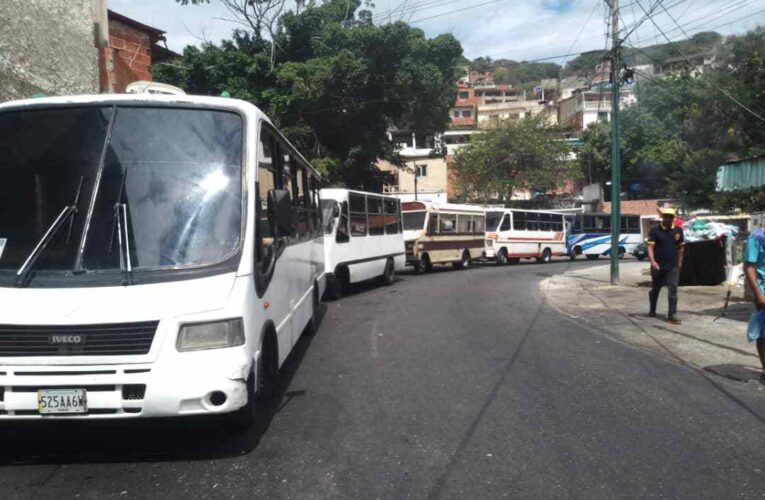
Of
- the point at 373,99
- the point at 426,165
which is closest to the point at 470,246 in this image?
the point at 373,99

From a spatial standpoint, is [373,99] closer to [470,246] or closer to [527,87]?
[470,246]

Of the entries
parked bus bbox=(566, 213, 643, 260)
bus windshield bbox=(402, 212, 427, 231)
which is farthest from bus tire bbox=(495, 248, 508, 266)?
bus windshield bbox=(402, 212, 427, 231)

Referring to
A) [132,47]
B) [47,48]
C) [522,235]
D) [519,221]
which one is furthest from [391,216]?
[132,47]

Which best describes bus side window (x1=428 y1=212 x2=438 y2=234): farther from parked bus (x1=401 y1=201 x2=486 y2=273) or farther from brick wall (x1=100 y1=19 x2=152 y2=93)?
brick wall (x1=100 y1=19 x2=152 y2=93)

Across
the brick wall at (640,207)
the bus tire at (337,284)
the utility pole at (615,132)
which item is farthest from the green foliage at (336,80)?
the brick wall at (640,207)

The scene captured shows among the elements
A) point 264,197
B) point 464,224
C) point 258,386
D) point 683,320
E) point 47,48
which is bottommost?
point 683,320

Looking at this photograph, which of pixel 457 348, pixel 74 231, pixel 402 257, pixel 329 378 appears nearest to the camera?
pixel 74 231

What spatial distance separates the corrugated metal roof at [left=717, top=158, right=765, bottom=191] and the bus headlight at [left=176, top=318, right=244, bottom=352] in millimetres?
11651

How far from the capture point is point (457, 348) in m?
8.27

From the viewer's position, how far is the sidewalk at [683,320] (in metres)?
7.69

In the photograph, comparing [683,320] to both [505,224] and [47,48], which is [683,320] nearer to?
[47,48]

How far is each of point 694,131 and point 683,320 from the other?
2729 centimetres

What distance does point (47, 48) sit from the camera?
12.9m

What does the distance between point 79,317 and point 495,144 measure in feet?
146
